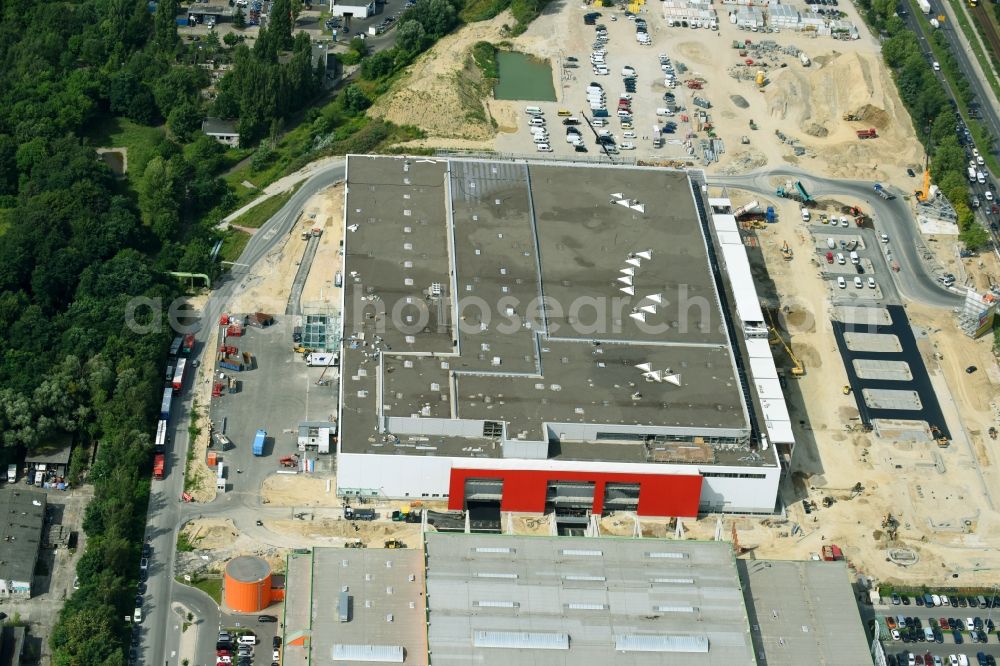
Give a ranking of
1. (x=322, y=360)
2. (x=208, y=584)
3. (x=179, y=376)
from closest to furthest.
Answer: (x=208, y=584) → (x=179, y=376) → (x=322, y=360)

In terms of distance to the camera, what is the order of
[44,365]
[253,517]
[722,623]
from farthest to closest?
[44,365], [253,517], [722,623]

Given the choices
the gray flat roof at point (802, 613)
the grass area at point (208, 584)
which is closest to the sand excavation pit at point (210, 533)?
the grass area at point (208, 584)

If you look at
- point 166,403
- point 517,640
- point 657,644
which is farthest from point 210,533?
point 657,644

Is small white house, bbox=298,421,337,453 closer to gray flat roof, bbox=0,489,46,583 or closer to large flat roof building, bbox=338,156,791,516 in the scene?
large flat roof building, bbox=338,156,791,516

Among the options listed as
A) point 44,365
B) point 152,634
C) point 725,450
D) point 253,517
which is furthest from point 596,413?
point 44,365

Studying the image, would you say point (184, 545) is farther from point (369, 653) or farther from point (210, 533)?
point (369, 653)

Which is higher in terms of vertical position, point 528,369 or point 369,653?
point 528,369

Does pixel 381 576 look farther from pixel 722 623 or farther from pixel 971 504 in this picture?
pixel 971 504

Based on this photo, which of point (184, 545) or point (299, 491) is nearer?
point (184, 545)
